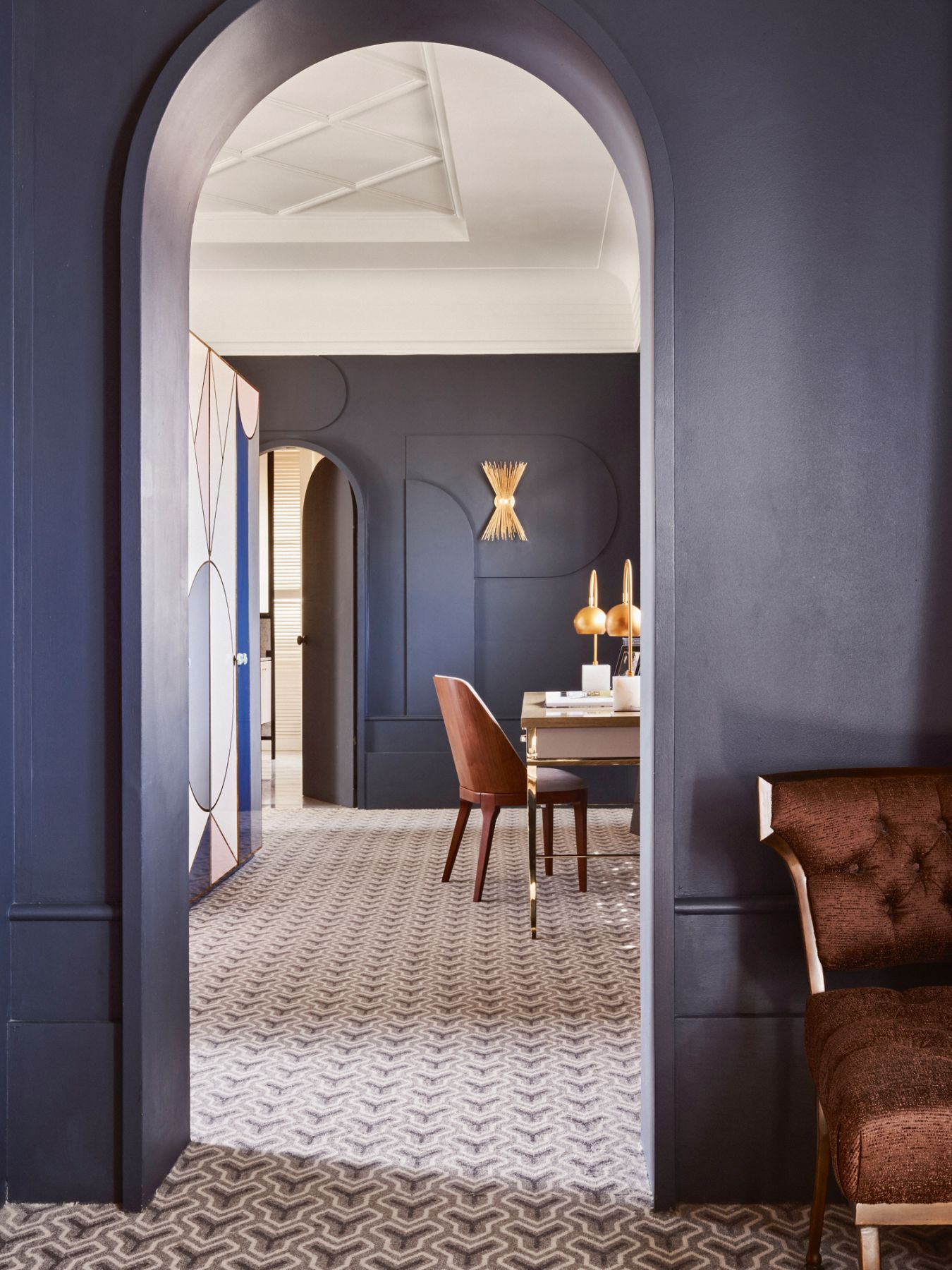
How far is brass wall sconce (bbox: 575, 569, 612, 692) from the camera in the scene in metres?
4.27

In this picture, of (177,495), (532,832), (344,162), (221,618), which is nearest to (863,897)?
(177,495)

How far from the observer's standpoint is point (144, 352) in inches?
84.1

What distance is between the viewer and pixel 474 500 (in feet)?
22.1

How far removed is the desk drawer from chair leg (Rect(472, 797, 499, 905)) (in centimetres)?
52

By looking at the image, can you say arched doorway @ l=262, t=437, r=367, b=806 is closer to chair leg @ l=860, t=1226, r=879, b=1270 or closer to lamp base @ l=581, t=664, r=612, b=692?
lamp base @ l=581, t=664, r=612, b=692

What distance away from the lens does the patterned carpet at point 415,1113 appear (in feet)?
6.43

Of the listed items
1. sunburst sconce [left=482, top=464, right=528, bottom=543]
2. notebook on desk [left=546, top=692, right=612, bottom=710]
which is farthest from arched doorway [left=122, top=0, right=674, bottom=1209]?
sunburst sconce [left=482, top=464, right=528, bottom=543]

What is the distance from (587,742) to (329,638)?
3523mm

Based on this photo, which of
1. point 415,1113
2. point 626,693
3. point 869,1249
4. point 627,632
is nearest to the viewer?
point 869,1249

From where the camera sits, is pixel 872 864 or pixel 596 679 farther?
pixel 596 679

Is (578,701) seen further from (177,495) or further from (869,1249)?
(869,1249)

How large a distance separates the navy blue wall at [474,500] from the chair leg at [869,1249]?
5.24m

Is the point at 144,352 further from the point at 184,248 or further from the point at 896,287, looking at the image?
the point at 896,287

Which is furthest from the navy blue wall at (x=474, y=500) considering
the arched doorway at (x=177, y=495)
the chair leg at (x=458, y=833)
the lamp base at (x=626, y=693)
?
the arched doorway at (x=177, y=495)
